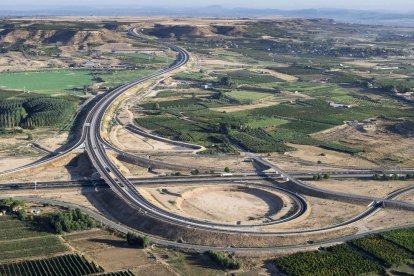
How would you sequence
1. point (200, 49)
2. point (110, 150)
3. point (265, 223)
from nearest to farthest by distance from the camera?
point (265, 223), point (110, 150), point (200, 49)

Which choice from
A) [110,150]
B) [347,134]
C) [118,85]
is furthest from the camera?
[118,85]

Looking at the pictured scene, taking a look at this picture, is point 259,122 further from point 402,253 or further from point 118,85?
point 402,253

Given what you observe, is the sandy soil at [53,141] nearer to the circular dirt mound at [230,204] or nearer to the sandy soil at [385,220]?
the circular dirt mound at [230,204]

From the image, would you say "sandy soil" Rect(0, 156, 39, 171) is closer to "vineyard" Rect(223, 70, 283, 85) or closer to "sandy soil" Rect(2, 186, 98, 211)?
"sandy soil" Rect(2, 186, 98, 211)

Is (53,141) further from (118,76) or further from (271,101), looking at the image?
(118,76)

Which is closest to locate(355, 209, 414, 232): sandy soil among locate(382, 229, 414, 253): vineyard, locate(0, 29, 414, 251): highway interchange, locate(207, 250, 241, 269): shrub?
locate(0, 29, 414, 251): highway interchange

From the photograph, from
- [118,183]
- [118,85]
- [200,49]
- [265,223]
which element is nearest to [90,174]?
[118,183]

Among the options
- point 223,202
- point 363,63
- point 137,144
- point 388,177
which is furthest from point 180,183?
point 363,63
